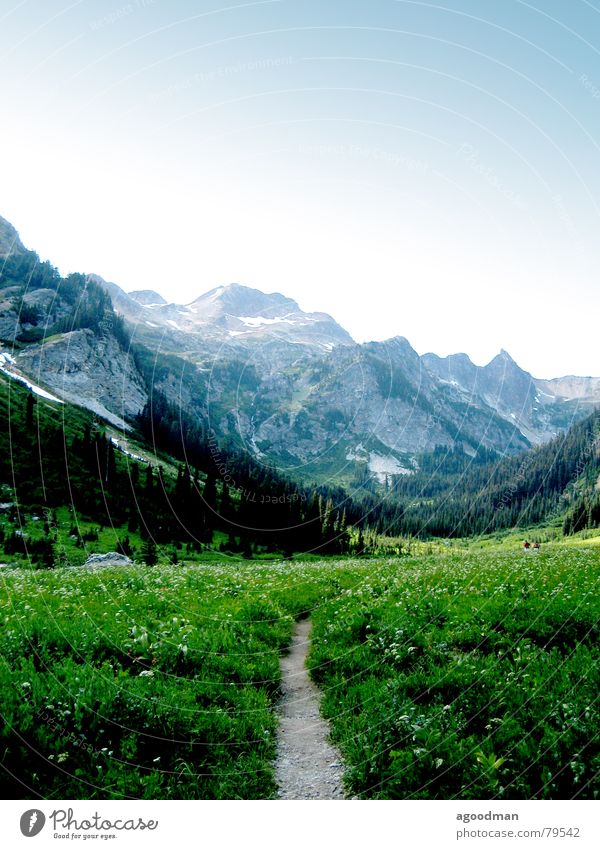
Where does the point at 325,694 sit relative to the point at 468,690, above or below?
below

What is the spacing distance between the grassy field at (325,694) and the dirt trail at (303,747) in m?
0.23

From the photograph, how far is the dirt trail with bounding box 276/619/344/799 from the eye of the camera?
673 centimetres

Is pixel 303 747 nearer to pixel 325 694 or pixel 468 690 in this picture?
pixel 325 694

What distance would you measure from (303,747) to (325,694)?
1.54 metres

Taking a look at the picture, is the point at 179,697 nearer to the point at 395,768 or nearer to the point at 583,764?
the point at 395,768

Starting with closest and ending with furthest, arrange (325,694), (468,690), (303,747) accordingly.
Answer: (303,747), (468,690), (325,694)

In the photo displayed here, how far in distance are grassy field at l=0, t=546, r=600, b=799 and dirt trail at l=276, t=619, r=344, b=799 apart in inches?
9.1

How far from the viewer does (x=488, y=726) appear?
688 cm

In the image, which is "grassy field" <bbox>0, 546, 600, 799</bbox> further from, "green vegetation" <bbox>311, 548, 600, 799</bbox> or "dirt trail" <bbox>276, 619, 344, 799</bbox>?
"dirt trail" <bbox>276, 619, 344, 799</bbox>

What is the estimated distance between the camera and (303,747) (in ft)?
25.6

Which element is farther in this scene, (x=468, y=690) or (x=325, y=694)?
(x=325, y=694)

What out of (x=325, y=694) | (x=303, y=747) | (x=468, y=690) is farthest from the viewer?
(x=325, y=694)

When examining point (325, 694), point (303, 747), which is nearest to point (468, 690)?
point (325, 694)
